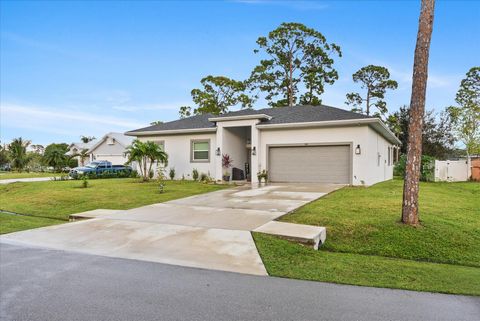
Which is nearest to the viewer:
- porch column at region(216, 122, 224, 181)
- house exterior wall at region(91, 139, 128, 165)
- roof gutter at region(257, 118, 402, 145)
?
roof gutter at region(257, 118, 402, 145)

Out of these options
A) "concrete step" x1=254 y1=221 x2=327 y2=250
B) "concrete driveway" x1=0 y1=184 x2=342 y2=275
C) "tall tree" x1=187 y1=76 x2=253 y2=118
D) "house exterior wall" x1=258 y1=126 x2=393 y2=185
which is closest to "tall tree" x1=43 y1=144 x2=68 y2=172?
"tall tree" x1=187 y1=76 x2=253 y2=118

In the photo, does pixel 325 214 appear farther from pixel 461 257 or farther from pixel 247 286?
pixel 247 286

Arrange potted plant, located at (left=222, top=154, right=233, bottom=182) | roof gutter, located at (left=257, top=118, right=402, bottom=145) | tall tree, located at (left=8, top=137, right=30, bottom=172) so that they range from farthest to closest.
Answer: tall tree, located at (left=8, top=137, right=30, bottom=172) < potted plant, located at (left=222, top=154, right=233, bottom=182) < roof gutter, located at (left=257, top=118, right=402, bottom=145)

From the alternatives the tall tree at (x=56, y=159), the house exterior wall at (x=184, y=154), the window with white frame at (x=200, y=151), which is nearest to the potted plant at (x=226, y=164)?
the house exterior wall at (x=184, y=154)

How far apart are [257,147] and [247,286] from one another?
513 inches

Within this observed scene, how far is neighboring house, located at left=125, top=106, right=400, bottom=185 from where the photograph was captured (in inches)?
595

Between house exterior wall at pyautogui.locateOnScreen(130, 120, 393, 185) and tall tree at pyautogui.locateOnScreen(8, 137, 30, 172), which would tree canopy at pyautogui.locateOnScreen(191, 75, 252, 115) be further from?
tall tree at pyautogui.locateOnScreen(8, 137, 30, 172)

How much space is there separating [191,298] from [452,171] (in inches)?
909

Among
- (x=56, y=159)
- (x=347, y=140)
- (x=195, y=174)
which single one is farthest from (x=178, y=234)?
(x=56, y=159)

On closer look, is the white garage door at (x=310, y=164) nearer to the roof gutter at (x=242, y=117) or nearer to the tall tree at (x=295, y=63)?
the roof gutter at (x=242, y=117)

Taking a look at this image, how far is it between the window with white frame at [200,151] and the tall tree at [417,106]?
13124mm

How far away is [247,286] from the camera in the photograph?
412 centimetres

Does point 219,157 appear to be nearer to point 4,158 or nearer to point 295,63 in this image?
point 295,63

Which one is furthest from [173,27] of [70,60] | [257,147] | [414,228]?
[414,228]
